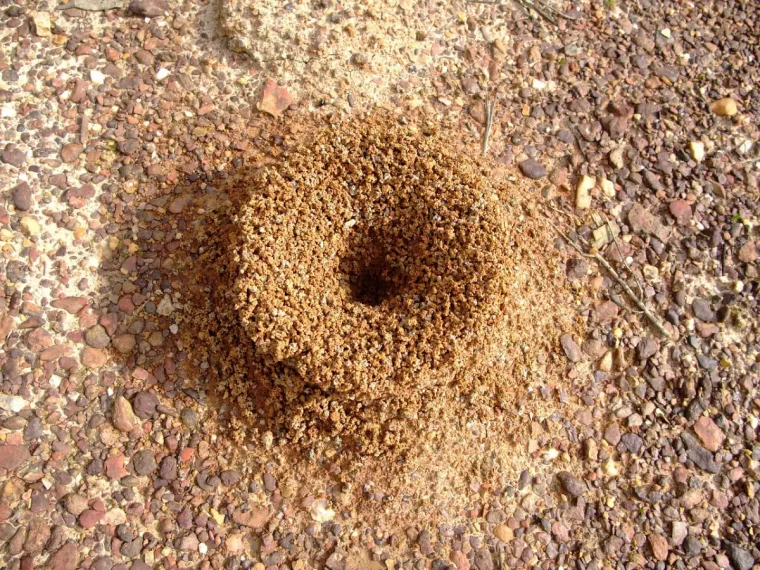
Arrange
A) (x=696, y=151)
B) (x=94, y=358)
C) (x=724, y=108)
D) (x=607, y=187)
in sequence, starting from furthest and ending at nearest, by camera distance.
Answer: (x=724, y=108) < (x=696, y=151) < (x=607, y=187) < (x=94, y=358)

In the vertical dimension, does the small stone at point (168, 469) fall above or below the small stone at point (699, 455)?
below

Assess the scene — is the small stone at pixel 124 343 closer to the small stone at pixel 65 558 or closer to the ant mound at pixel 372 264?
the ant mound at pixel 372 264

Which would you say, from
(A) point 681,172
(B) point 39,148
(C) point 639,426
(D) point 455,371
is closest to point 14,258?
(B) point 39,148

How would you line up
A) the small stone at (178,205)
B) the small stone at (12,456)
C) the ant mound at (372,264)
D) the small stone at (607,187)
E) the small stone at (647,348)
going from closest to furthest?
the ant mound at (372,264) → the small stone at (12,456) → the small stone at (178,205) → the small stone at (647,348) → the small stone at (607,187)

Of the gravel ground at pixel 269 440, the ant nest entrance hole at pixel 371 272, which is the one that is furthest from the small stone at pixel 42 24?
the ant nest entrance hole at pixel 371 272

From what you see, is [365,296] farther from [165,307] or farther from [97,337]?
[97,337]

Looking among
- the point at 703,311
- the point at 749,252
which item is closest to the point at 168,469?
the point at 703,311
